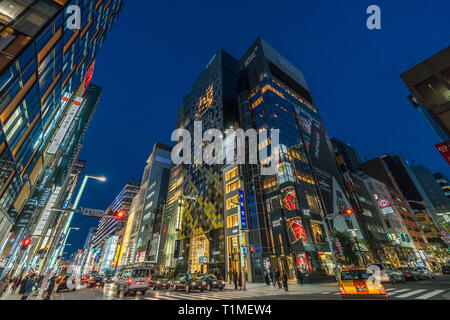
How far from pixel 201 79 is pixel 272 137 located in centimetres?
5193

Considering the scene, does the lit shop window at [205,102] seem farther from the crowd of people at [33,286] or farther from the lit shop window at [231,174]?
the crowd of people at [33,286]

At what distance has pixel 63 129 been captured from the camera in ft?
91.1

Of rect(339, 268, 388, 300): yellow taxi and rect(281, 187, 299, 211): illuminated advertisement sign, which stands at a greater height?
rect(281, 187, 299, 211): illuminated advertisement sign

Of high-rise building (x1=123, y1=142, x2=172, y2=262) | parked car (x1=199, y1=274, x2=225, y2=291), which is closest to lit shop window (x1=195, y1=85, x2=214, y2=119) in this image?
high-rise building (x1=123, y1=142, x2=172, y2=262)

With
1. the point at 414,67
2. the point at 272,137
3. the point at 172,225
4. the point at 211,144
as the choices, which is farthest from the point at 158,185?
the point at 414,67

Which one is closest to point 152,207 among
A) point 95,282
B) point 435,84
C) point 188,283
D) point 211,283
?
point 95,282

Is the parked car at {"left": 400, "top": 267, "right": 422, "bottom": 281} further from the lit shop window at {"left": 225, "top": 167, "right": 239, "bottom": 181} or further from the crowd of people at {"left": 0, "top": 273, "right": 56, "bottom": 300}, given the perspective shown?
the crowd of people at {"left": 0, "top": 273, "right": 56, "bottom": 300}

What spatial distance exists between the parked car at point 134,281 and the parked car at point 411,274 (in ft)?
106

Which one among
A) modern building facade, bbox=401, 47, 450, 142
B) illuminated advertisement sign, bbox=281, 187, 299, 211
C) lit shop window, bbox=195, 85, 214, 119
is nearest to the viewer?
modern building facade, bbox=401, 47, 450, 142

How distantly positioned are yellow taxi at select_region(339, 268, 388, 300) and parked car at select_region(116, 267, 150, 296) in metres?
14.9

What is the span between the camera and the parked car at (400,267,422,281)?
27.4 meters

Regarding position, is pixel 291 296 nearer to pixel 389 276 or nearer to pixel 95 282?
pixel 389 276

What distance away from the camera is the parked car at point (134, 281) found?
1652 cm
